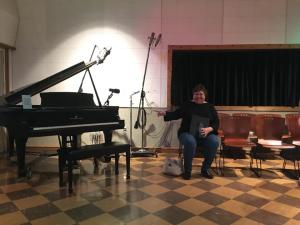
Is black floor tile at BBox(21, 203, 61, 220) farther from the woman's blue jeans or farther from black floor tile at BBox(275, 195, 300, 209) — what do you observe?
black floor tile at BBox(275, 195, 300, 209)

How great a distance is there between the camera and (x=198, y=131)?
12.8 ft

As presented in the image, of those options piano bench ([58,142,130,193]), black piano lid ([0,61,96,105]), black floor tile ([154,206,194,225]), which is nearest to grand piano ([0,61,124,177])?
black piano lid ([0,61,96,105])

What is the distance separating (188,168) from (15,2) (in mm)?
4356

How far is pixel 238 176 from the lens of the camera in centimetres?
383

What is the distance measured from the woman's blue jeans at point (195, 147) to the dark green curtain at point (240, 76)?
154cm

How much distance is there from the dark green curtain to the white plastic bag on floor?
5.51 feet

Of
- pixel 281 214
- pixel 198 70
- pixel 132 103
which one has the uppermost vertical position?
pixel 198 70

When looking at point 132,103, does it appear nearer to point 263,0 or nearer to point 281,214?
point 263,0

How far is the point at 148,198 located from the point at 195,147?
3.49 ft

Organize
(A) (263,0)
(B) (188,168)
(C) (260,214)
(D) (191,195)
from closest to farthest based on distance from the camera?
(C) (260,214) < (D) (191,195) < (B) (188,168) < (A) (263,0)

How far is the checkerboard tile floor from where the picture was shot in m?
2.51

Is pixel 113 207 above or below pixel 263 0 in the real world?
below

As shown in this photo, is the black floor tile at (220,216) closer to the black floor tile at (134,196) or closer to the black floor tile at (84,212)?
the black floor tile at (134,196)

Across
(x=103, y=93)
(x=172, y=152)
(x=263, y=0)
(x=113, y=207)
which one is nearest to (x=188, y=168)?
(x=113, y=207)
